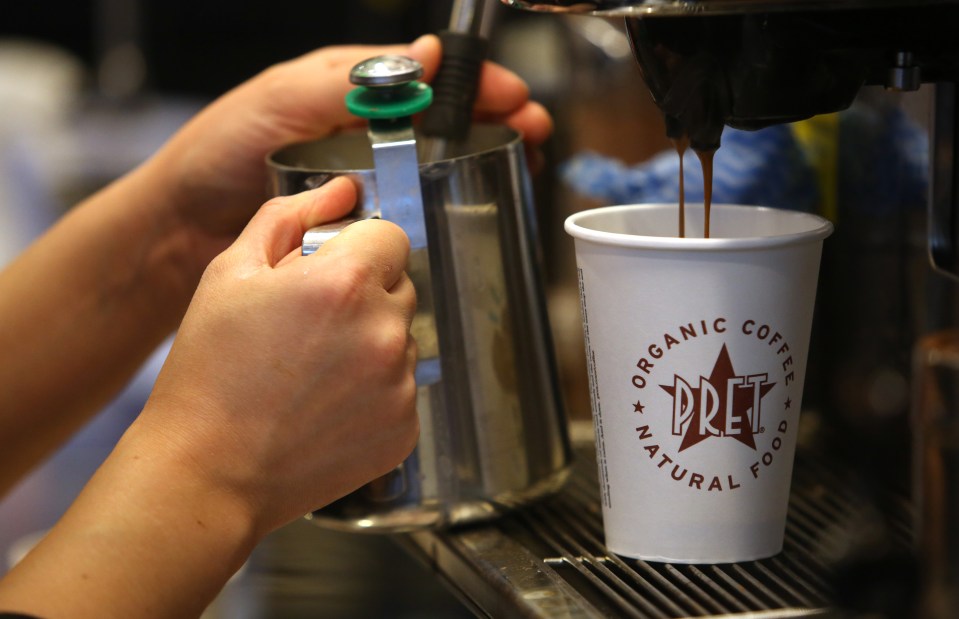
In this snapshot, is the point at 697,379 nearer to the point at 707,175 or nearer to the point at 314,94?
the point at 707,175

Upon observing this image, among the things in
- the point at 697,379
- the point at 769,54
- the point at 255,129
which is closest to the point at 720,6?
the point at 769,54

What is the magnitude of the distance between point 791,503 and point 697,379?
15 centimetres

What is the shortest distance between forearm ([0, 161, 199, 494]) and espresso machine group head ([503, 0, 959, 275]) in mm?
394

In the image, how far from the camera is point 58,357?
2.58ft

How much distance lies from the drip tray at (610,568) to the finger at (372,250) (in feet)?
0.52

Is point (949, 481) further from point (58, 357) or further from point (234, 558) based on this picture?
point (58, 357)

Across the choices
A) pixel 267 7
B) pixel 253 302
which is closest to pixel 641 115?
pixel 253 302

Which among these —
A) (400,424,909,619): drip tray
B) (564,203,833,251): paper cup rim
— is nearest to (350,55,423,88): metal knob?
(564,203,833,251): paper cup rim

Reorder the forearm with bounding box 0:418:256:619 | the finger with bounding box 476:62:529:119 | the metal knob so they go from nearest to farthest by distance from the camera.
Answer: the forearm with bounding box 0:418:256:619
the metal knob
the finger with bounding box 476:62:529:119

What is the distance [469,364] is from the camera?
0.58 meters

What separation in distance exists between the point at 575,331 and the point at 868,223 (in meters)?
0.50

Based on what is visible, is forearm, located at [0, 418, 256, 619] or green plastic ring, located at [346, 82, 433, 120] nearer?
forearm, located at [0, 418, 256, 619]

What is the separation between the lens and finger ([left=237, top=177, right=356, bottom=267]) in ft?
1.70

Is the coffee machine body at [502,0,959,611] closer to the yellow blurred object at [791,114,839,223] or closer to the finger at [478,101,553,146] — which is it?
the yellow blurred object at [791,114,839,223]
